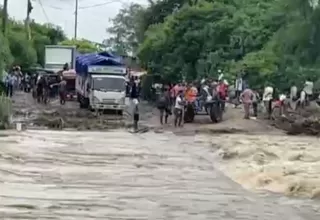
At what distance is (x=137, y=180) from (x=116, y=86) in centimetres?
2699

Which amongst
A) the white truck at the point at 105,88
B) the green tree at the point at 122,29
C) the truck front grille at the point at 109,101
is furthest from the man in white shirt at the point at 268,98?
the green tree at the point at 122,29

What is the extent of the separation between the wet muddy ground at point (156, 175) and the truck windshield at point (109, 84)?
40.0ft

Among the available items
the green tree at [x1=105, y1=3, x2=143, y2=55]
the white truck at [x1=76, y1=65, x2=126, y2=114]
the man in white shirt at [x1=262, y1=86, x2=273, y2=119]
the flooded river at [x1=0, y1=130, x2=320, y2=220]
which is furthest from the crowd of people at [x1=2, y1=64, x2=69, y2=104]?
the green tree at [x1=105, y1=3, x2=143, y2=55]

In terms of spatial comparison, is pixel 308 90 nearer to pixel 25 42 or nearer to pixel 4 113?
pixel 4 113

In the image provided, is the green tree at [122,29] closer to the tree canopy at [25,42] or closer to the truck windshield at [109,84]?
the tree canopy at [25,42]

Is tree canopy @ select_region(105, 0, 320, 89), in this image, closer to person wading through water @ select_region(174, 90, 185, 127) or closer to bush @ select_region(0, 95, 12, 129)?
person wading through water @ select_region(174, 90, 185, 127)

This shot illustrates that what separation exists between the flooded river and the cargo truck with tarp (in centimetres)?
1425

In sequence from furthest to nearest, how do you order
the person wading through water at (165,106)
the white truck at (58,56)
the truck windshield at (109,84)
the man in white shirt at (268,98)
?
the white truck at (58,56) < the truck windshield at (109,84) < the man in white shirt at (268,98) < the person wading through water at (165,106)

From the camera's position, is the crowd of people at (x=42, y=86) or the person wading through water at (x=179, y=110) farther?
the crowd of people at (x=42, y=86)

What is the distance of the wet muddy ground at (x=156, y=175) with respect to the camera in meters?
15.9

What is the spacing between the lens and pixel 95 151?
2659 cm

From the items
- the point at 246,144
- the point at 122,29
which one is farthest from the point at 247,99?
the point at 122,29

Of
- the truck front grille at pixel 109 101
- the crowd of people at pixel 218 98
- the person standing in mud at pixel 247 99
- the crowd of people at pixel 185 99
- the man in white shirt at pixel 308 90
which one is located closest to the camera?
the crowd of people at pixel 185 99

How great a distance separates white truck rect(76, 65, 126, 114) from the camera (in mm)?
46375
